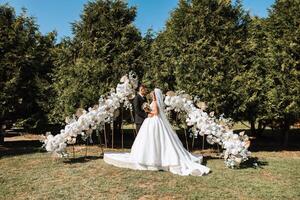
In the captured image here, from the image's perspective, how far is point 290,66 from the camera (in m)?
16.5

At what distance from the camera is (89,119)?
13797 millimetres

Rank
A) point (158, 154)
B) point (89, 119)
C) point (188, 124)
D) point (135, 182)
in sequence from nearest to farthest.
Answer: point (135, 182), point (158, 154), point (89, 119), point (188, 124)

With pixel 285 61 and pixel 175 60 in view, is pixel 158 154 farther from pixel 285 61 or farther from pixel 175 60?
pixel 285 61

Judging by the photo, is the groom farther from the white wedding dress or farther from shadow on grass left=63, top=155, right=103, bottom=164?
shadow on grass left=63, top=155, right=103, bottom=164

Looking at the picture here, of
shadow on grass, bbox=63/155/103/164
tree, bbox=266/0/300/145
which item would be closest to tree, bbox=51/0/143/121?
shadow on grass, bbox=63/155/103/164

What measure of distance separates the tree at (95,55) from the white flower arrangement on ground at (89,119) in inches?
103

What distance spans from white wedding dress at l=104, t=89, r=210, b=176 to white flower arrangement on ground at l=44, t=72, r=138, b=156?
6.18 feet

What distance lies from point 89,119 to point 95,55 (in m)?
4.58

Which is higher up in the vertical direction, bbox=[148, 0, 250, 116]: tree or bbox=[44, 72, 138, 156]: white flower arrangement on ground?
bbox=[148, 0, 250, 116]: tree

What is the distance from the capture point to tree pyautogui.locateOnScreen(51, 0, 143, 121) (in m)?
16.9

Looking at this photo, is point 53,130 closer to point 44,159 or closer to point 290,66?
point 44,159

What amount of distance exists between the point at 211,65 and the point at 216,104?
5.44ft

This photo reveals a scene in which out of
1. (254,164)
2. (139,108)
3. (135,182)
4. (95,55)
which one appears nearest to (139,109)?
(139,108)

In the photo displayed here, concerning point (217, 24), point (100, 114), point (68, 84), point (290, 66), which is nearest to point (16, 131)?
point (68, 84)
